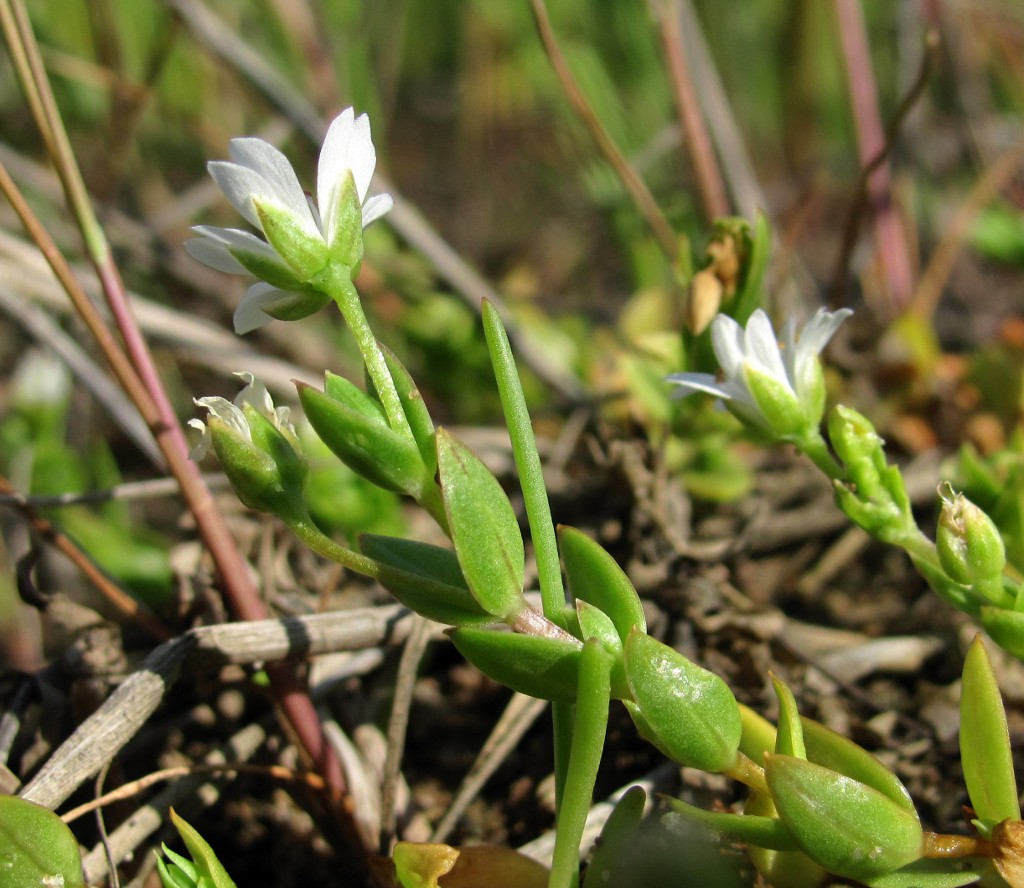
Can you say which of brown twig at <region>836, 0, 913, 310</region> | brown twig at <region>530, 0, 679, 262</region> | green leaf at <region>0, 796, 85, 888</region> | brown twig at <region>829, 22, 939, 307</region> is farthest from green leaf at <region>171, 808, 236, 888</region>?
brown twig at <region>836, 0, 913, 310</region>

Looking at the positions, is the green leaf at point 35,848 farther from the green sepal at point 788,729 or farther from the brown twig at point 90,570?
the green sepal at point 788,729

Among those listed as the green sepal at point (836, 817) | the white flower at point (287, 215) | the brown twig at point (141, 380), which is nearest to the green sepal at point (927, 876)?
the green sepal at point (836, 817)

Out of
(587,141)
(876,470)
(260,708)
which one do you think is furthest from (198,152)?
(876,470)

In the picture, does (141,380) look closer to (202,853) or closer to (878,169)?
(202,853)

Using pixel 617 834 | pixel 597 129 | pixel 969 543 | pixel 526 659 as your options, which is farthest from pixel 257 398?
pixel 597 129

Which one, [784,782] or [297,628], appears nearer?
Result: [784,782]

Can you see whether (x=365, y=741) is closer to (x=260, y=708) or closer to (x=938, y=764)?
(x=260, y=708)
